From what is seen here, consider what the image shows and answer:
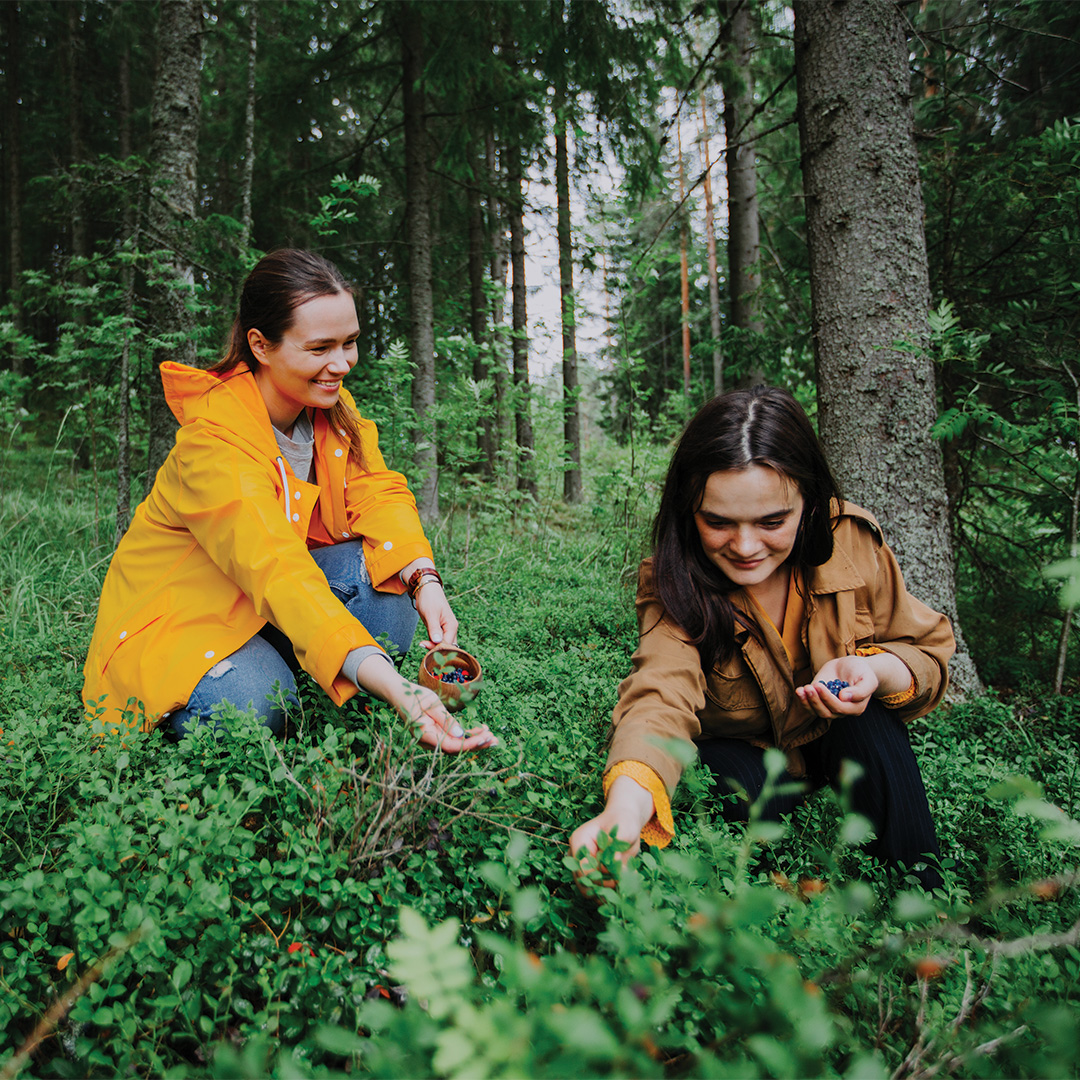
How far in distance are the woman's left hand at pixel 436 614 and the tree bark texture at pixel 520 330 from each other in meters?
6.25

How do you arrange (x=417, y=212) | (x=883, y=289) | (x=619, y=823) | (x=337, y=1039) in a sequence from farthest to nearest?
(x=417, y=212), (x=883, y=289), (x=619, y=823), (x=337, y=1039)

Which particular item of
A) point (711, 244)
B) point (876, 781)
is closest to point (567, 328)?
point (876, 781)

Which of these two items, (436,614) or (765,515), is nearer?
(765,515)

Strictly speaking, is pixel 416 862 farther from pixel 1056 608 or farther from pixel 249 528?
pixel 1056 608

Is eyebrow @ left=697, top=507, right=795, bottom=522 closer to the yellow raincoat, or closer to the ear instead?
the yellow raincoat

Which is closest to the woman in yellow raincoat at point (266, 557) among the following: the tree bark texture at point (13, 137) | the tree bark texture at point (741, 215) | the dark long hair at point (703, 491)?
the dark long hair at point (703, 491)

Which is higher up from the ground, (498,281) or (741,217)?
(498,281)

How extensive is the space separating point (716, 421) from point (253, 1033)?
1.95 m

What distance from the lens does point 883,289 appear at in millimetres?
3297

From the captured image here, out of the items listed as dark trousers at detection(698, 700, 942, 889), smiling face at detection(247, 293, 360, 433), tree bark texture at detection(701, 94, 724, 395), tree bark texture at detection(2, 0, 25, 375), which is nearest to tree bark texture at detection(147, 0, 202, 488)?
smiling face at detection(247, 293, 360, 433)

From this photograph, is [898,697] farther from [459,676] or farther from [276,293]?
[276,293]

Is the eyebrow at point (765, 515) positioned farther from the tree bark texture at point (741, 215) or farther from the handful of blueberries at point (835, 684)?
the tree bark texture at point (741, 215)

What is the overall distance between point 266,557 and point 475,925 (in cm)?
128

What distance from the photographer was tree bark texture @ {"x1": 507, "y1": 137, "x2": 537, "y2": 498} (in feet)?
31.2
